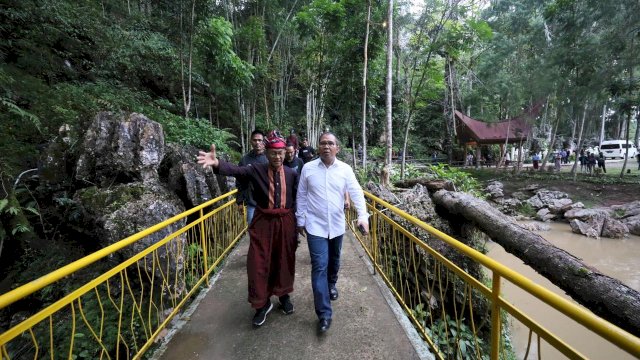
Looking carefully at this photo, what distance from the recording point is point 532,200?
13.9 metres

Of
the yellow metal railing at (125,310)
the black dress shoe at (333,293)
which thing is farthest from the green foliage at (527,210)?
the yellow metal railing at (125,310)

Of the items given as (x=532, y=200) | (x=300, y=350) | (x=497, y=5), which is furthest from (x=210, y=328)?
(x=497, y=5)

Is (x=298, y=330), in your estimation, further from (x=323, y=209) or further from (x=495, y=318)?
(x=495, y=318)

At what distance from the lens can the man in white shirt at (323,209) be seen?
262 cm

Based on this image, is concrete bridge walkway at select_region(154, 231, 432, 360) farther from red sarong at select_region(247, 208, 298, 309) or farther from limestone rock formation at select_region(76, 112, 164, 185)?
limestone rock formation at select_region(76, 112, 164, 185)

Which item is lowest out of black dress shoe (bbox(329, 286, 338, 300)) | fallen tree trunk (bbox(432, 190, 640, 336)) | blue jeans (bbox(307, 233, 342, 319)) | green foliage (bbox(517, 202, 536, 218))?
green foliage (bbox(517, 202, 536, 218))

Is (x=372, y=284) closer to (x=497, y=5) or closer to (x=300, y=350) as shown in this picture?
(x=300, y=350)

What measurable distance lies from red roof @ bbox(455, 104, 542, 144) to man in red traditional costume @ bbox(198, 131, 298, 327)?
2163cm

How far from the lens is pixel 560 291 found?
21.4 feet

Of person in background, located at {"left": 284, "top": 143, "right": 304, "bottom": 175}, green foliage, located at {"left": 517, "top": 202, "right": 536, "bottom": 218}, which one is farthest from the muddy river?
person in background, located at {"left": 284, "top": 143, "right": 304, "bottom": 175}

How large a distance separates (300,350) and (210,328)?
951 millimetres

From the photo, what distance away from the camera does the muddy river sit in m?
4.79

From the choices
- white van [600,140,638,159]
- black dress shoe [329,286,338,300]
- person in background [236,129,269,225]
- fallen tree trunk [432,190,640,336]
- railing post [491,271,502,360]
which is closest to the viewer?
railing post [491,271,502,360]

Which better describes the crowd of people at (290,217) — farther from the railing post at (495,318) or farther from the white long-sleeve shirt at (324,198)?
the railing post at (495,318)
